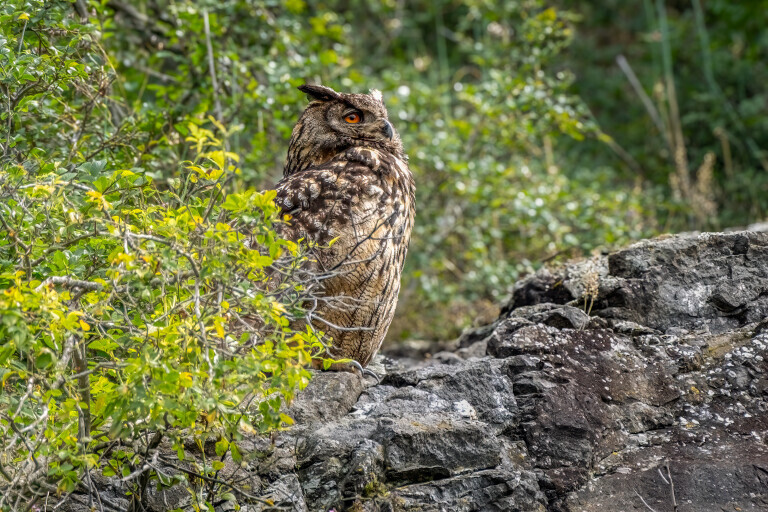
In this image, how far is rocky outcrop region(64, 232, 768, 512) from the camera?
272cm

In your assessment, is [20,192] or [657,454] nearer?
[20,192]

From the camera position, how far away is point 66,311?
7.50 ft

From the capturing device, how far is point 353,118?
4027 millimetres

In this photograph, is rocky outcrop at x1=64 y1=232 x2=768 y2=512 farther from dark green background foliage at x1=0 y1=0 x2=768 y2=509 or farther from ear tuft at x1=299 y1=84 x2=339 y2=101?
ear tuft at x1=299 y1=84 x2=339 y2=101

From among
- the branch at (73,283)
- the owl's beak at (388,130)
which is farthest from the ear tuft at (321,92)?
the branch at (73,283)

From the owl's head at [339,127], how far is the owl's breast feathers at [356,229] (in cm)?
21

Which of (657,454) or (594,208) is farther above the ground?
(657,454)

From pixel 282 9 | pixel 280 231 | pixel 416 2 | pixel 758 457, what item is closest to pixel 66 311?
pixel 280 231

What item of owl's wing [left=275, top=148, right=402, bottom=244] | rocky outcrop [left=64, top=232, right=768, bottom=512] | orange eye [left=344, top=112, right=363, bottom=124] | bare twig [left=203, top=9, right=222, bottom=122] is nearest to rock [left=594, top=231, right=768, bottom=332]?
rocky outcrop [left=64, top=232, right=768, bottom=512]

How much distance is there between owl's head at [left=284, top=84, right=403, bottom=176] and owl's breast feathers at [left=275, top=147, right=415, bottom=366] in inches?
A: 8.5

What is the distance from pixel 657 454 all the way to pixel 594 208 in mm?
4099

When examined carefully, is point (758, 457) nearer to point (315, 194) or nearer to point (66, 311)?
point (315, 194)

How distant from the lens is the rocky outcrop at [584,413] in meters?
2.72

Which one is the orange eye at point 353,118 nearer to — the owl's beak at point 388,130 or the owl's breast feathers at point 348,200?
the owl's beak at point 388,130
